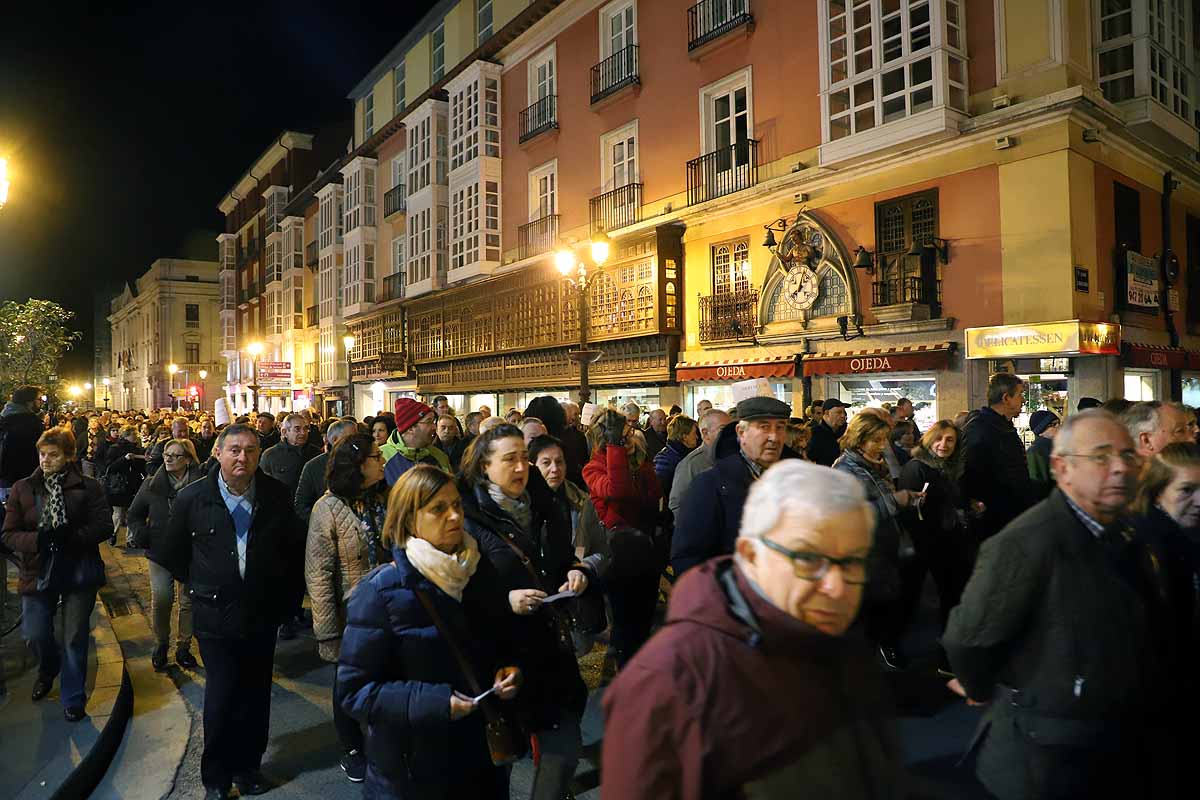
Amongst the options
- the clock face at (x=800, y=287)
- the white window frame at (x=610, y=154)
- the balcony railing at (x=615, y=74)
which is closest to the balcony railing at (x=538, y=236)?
the white window frame at (x=610, y=154)

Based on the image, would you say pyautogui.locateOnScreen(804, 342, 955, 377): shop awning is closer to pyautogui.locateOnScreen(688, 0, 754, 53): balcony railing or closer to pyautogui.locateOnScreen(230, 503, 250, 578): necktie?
pyautogui.locateOnScreen(688, 0, 754, 53): balcony railing

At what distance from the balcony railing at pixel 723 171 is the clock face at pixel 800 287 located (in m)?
2.42

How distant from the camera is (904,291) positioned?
13695 millimetres

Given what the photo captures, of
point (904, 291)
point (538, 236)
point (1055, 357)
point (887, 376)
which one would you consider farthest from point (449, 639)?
point (538, 236)

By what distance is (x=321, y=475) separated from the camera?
6.11 m

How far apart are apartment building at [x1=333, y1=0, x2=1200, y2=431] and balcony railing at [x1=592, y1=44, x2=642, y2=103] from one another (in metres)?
0.06

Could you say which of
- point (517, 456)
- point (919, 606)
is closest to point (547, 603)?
point (517, 456)

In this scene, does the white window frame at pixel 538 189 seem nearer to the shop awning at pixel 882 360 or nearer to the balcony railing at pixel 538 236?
the balcony railing at pixel 538 236

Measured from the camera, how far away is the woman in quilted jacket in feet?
14.9

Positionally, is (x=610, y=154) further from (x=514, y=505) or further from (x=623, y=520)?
(x=514, y=505)

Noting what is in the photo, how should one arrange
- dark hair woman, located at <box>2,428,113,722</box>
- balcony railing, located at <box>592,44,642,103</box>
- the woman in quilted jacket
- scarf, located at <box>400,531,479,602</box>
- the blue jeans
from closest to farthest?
scarf, located at <box>400,531,479,602</box> < the woman in quilted jacket < the blue jeans < dark hair woman, located at <box>2,428,113,722</box> < balcony railing, located at <box>592,44,642,103</box>

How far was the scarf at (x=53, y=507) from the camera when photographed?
511 cm

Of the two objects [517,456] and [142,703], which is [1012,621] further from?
[142,703]

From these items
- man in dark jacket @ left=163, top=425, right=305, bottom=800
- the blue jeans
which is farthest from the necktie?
the blue jeans
